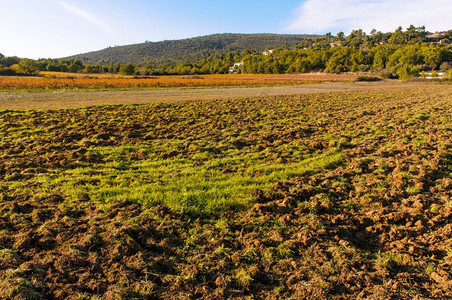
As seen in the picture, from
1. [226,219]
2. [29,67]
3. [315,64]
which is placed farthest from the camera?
[315,64]

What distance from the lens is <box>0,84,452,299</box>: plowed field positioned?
12.2 ft

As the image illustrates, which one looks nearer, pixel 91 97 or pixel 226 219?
pixel 226 219

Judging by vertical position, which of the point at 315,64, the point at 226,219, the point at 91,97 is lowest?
the point at 226,219

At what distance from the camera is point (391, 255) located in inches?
169

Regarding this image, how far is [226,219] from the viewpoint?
17.5ft

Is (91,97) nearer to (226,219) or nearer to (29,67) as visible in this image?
(226,219)

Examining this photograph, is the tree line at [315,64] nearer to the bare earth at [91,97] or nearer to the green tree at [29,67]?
the green tree at [29,67]

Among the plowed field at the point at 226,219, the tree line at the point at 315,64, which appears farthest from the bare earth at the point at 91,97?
→ the tree line at the point at 315,64

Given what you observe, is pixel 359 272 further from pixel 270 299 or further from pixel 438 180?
pixel 438 180

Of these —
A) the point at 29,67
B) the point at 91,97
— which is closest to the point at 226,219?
the point at 91,97

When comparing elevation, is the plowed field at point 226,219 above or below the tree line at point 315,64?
below

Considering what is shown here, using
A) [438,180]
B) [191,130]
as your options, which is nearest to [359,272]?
[438,180]

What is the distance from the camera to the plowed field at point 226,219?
371 centimetres

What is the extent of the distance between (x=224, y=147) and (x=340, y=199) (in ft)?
16.6
